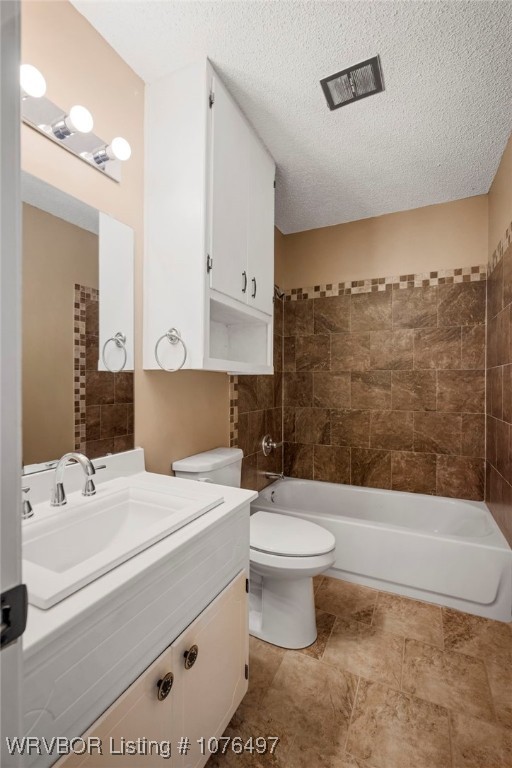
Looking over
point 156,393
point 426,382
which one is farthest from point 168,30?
point 426,382

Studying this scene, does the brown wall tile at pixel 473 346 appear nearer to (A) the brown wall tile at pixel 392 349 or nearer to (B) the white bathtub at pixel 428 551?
(A) the brown wall tile at pixel 392 349

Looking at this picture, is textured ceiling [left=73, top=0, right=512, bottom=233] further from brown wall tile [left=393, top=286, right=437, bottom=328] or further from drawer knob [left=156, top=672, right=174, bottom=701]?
drawer knob [left=156, top=672, right=174, bottom=701]

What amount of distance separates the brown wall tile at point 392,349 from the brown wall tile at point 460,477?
74 cm

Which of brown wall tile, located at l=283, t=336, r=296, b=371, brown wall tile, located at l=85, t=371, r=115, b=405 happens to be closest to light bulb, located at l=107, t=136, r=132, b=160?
brown wall tile, located at l=85, t=371, r=115, b=405

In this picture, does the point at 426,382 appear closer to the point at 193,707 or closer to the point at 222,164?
the point at 222,164

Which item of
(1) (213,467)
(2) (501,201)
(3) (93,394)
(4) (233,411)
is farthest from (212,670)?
(2) (501,201)

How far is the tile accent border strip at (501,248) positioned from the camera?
195 cm

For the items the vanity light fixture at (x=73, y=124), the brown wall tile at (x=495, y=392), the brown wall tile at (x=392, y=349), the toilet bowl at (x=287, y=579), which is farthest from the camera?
the brown wall tile at (x=392, y=349)

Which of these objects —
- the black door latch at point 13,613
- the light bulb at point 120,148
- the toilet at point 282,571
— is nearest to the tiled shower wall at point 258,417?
the toilet at point 282,571

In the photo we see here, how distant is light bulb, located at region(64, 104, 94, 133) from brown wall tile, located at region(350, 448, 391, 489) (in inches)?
99.7

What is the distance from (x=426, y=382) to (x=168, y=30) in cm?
240

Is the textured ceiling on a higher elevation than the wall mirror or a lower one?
higher

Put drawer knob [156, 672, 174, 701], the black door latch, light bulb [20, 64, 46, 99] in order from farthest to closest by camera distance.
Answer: light bulb [20, 64, 46, 99], drawer knob [156, 672, 174, 701], the black door latch

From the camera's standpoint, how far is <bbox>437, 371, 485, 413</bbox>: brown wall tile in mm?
2490
